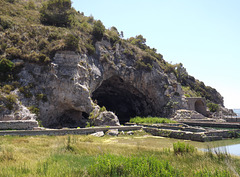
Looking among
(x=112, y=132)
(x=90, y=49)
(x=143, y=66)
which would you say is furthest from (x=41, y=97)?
(x=143, y=66)

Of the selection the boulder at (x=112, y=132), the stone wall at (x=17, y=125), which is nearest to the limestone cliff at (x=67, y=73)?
the stone wall at (x=17, y=125)

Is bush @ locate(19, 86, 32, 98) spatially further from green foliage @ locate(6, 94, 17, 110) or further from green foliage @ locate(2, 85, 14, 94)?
green foliage @ locate(6, 94, 17, 110)

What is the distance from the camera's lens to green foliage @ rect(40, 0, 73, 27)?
37.2m

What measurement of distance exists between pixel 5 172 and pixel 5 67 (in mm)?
23170

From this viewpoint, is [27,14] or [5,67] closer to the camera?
[5,67]

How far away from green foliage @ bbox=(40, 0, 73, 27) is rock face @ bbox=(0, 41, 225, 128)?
907 centimetres

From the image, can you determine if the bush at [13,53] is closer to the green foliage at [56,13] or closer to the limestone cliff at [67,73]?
the limestone cliff at [67,73]

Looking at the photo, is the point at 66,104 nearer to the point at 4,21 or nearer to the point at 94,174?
the point at 4,21

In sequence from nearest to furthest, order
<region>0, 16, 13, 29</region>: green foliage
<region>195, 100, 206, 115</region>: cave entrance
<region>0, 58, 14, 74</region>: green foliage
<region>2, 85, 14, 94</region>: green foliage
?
1. <region>2, 85, 14, 94</region>: green foliage
2. <region>0, 58, 14, 74</region>: green foliage
3. <region>0, 16, 13, 29</region>: green foliage
4. <region>195, 100, 206, 115</region>: cave entrance

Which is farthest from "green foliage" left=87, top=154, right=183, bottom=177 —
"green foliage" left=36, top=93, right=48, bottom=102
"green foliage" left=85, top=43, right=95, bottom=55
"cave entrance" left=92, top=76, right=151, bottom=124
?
"cave entrance" left=92, top=76, right=151, bottom=124

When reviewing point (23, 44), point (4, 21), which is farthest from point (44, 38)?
point (4, 21)

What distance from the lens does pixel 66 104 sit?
96.2ft

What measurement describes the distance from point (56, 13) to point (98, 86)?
1763cm

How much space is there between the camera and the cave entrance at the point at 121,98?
148ft
